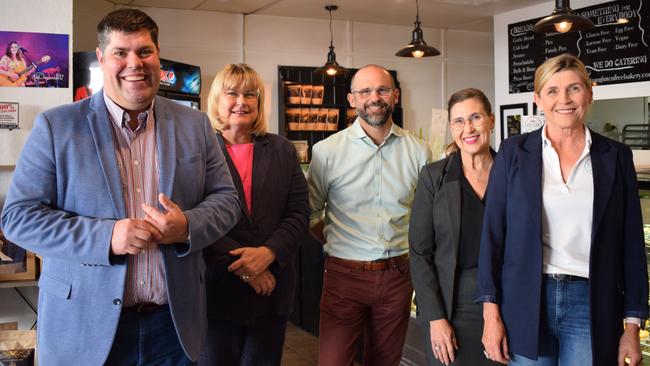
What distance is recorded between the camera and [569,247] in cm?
196

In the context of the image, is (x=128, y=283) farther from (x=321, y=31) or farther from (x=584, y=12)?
(x=321, y=31)

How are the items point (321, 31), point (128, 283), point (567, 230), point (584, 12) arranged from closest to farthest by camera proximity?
point (128, 283) < point (567, 230) < point (584, 12) < point (321, 31)

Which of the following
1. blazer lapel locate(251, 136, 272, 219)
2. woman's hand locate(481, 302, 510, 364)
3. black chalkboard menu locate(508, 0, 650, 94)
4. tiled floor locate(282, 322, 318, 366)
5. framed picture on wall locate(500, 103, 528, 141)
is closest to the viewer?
woman's hand locate(481, 302, 510, 364)

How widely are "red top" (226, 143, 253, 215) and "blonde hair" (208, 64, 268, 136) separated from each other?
0.25 feet

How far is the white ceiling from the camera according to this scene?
7.43m

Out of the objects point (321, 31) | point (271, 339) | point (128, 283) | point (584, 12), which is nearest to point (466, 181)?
point (271, 339)

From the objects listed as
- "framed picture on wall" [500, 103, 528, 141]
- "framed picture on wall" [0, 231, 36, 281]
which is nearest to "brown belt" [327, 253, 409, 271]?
"framed picture on wall" [0, 231, 36, 281]

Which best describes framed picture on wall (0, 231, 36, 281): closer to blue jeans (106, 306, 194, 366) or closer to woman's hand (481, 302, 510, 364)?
blue jeans (106, 306, 194, 366)

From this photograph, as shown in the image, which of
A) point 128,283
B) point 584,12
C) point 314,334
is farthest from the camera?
point 584,12

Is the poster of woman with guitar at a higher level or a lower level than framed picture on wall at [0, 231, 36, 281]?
higher

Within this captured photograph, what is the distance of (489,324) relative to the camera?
208cm

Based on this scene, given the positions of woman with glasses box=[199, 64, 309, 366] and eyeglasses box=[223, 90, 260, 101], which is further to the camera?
eyeglasses box=[223, 90, 260, 101]

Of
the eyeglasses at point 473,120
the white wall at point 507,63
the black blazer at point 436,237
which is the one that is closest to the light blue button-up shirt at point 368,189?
the black blazer at point 436,237

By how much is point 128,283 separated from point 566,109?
1379mm
